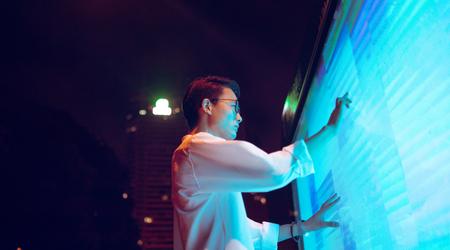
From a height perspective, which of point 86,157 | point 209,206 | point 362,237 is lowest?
point 362,237

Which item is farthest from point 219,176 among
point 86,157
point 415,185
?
point 86,157

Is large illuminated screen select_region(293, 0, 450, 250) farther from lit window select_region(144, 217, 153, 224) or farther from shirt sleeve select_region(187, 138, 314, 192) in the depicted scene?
lit window select_region(144, 217, 153, 224)

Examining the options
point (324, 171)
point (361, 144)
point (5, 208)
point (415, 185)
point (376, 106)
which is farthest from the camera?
point (5, 208)

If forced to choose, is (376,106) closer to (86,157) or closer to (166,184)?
(86,157)

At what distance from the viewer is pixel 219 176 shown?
5.57 ft

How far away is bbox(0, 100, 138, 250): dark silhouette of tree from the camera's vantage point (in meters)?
7.21

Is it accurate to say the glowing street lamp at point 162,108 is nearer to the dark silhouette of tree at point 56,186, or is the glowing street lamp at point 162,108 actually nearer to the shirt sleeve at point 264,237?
the shirt sleeve at point 264,237

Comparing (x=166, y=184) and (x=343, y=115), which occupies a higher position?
(x=166, y=184)

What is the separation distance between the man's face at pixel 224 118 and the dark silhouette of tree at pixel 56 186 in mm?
6528

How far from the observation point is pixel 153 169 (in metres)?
13.2

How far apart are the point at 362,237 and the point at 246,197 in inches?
105

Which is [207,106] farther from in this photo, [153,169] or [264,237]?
[153,169]

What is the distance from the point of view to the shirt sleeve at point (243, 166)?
1626 mm

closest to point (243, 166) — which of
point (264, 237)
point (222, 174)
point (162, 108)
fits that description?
point (222, 174)
